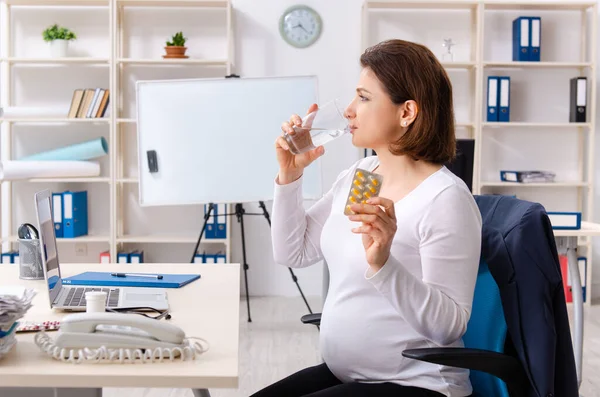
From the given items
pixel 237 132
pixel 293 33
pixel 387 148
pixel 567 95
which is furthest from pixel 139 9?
pixel 387 148

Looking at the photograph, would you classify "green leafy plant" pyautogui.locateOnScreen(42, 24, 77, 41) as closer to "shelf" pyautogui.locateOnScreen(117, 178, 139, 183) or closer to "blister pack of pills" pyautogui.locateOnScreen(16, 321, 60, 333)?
"shelf" pyautogui.locateOnScreen(117, 178, 139, 183)

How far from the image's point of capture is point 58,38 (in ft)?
15.7

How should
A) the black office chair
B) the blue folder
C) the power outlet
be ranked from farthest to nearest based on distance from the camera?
the power outlet < the blue folder < the black office chair

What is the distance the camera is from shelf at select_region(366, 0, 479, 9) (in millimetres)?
4820

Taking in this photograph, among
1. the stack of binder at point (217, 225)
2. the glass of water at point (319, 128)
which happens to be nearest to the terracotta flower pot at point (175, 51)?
the stack of binder at point (217, 225)

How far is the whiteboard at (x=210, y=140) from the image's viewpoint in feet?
13.9

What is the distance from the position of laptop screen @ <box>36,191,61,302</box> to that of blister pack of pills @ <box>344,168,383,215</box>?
27.2 inches

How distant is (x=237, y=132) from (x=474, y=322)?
9.26 ft

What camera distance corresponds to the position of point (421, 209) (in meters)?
1.44

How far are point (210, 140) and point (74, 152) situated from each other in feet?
3.64

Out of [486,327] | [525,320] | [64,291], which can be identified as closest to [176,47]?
[64,291]

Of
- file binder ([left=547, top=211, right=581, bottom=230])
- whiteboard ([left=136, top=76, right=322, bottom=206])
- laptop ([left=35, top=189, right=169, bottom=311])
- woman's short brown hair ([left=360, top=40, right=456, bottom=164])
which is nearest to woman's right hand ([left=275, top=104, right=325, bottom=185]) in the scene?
woman's short brown hair ([left=360, top=40, right=456, bottom=164])

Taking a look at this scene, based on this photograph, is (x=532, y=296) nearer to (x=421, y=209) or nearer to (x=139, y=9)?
(x=421, y=209)

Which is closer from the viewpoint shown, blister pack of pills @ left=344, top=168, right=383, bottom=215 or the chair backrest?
blister pack of pills @ left=344, top=168, right=383, bottom=215
